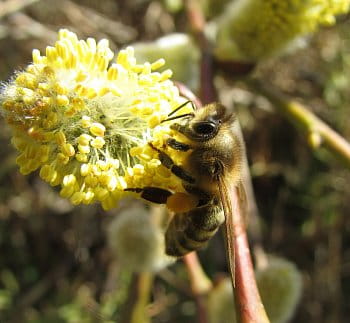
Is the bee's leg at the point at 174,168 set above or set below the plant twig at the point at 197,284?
above

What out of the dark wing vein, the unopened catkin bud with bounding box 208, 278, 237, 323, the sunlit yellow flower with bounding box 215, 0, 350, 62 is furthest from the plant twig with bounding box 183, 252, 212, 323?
the dark wing vein

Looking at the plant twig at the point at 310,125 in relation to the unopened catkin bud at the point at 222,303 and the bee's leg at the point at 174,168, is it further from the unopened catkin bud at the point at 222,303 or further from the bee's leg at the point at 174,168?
the bee's leg at the point at 174,168

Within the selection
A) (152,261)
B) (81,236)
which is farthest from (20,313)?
(152,261)

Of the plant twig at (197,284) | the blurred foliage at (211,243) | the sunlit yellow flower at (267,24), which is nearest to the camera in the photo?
the sunlit yellow flower at (267,24)

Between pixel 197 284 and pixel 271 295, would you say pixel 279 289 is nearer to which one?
pixel 271 295

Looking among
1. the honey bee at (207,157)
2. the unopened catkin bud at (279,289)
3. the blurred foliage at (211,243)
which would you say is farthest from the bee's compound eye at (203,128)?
the blurred foliage at (211,243)

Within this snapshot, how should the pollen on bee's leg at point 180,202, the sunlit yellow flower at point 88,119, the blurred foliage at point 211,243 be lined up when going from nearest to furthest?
the sunlit yellow flower at point 88,119, the pollen on bee's leg at point 180,202, the blurred foliage at point 211,243

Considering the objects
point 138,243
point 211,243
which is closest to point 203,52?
point 138,243

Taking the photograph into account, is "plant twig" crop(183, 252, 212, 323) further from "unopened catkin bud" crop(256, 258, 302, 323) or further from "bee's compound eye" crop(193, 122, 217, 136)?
"bee's compound eye" crop(193, 122, 217, 136)
